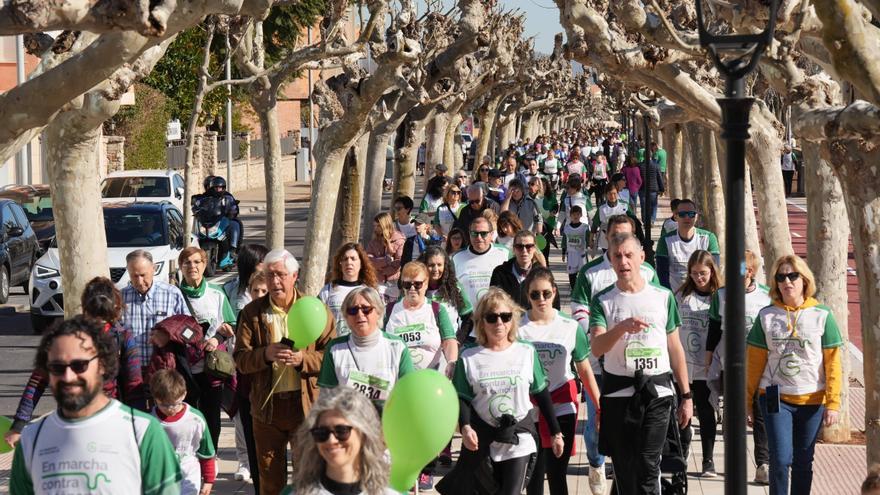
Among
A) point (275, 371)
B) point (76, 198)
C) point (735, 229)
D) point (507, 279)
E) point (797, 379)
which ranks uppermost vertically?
point (76, 198)

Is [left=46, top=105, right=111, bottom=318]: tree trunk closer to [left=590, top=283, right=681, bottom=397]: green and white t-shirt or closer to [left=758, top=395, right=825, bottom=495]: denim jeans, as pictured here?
[left=590, top=283, right=681, bottom=397]: green and white t-shirt

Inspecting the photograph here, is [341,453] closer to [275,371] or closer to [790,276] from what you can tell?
[275,371]

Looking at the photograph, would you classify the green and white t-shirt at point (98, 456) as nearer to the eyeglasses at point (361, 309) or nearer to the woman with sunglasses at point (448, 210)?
the eyeglasses at point (361, 309)

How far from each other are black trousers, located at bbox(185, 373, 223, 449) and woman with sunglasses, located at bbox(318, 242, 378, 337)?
0.88m

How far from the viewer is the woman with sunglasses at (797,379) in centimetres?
861

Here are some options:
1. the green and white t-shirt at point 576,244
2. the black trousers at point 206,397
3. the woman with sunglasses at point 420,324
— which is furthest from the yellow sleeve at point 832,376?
the green and white t-shirt at point 576,244

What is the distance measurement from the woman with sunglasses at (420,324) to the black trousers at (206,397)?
1.15m

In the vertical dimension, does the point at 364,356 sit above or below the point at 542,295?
below

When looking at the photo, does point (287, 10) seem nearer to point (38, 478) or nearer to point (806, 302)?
point (806, 302)

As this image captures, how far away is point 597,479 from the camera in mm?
9820

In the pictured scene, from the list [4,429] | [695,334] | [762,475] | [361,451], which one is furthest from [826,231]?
[361,451]

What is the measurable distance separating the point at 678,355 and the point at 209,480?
9.11 feet

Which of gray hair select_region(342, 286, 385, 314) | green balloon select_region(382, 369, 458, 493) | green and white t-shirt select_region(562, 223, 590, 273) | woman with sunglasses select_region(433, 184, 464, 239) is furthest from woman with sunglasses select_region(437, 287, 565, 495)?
green and white t-shirt select_region(562, 223, 590, 273)

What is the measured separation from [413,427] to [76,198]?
748 centimetres
